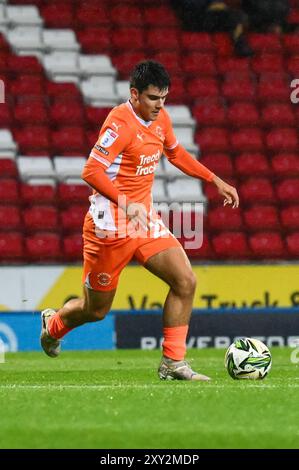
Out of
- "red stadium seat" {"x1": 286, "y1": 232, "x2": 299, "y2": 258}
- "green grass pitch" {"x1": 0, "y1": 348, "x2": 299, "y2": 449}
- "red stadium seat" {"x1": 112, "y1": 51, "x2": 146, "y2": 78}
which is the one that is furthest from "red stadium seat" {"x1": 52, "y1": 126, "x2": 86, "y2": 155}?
"green grass pitch" {"x1": 0, "y1": 348, "x2": 299, "y2": 449}

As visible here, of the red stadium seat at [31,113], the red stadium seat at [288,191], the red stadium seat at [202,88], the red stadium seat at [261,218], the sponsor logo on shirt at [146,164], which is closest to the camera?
the sponsor logo on shirt at [146,164]

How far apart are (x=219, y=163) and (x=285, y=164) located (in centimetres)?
79

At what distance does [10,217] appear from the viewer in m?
13.3

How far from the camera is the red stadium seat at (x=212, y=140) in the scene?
14.7m

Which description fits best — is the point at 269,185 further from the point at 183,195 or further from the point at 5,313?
the point at 5,313

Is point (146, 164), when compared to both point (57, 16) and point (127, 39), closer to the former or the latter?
point (127, 39)

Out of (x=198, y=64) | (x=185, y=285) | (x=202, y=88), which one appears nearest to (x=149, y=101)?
(x=185, y=285)

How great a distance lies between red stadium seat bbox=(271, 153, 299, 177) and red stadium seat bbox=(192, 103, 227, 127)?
814mm

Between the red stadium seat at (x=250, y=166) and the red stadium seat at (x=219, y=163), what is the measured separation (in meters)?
0.11

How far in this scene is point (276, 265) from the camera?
12.4 meters

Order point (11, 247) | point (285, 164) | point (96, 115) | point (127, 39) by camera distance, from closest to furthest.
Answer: point (11, 247) < point (285, 164) < point (96, 115) < point (127, 39)

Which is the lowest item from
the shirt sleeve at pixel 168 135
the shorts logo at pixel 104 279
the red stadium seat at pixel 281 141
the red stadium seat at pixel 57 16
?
the shorts logo at pixel 104 279

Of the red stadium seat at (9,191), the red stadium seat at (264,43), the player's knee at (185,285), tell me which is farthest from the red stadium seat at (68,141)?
the player's knee at (185,285)

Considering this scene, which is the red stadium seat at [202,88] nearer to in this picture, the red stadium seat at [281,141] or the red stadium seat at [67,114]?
the red stadium seat at [281,141]
